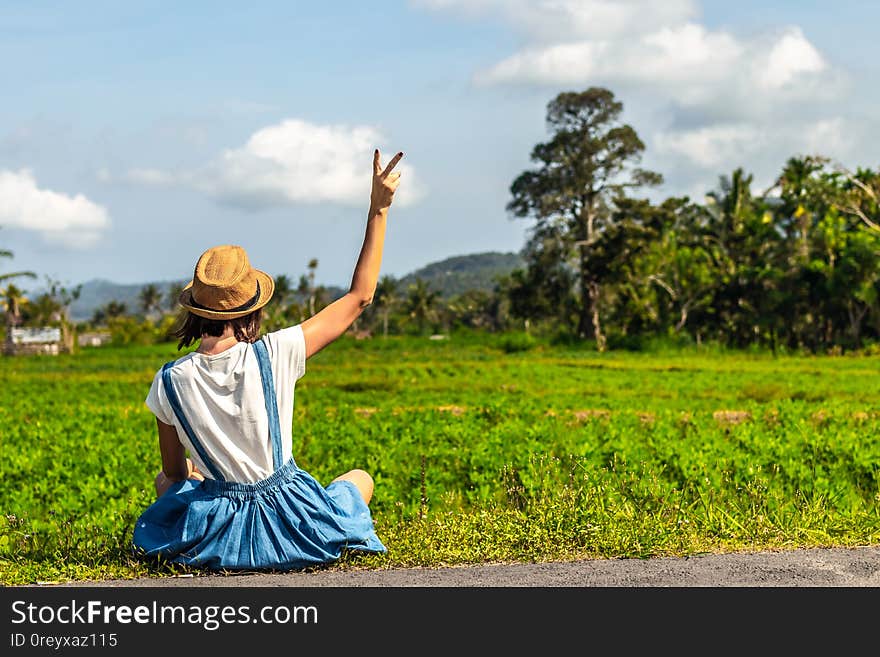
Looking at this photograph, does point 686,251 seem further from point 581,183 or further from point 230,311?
point 230,311

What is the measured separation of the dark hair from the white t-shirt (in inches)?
3.0

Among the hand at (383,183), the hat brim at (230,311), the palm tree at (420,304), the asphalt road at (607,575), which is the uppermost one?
the palm tree at (420,304)

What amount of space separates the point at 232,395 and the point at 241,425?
5.3 inches

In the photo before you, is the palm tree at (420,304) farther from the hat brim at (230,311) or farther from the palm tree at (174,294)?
the hat brim at (230,311)

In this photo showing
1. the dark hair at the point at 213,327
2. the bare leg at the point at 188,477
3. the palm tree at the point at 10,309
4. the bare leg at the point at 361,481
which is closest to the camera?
the dark hair at the point at 213,327

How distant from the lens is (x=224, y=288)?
12.7ft

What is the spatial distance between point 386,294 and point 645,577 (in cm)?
6712

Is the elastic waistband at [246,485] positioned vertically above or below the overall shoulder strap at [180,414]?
below

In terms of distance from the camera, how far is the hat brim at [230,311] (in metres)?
3.91

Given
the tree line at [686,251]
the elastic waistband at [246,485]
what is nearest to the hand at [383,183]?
the elastic waistband at [246,485]

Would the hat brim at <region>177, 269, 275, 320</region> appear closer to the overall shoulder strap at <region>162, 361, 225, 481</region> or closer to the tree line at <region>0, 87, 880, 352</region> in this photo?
→ the overall shoulder strap at <region>162, 361, 225, 481</region>

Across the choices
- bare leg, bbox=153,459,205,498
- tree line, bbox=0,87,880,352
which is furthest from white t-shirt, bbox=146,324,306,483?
tree line, bbox=0,87,880,352
